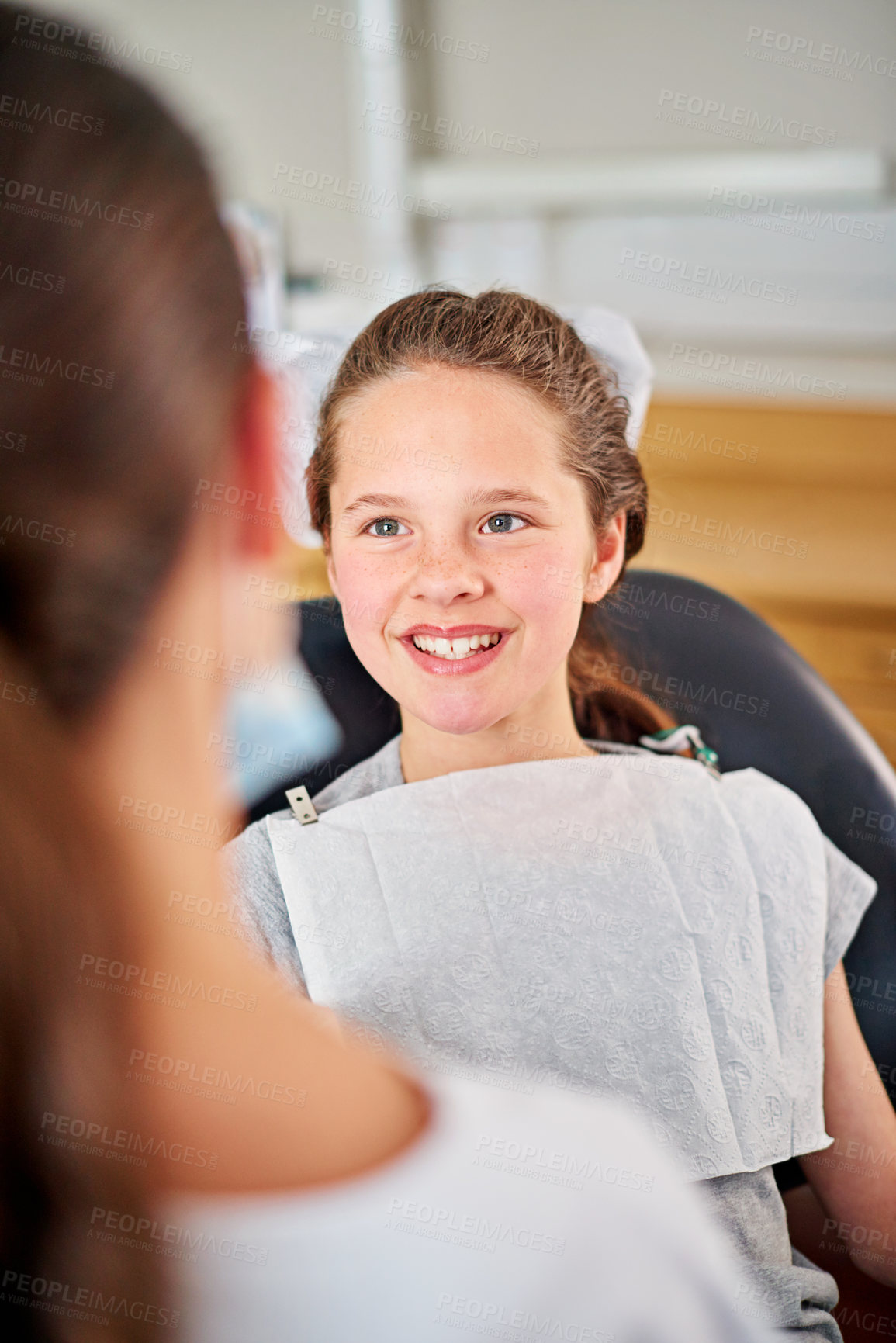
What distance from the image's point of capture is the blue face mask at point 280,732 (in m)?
0.83

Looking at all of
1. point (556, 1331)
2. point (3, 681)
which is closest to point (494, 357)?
point (3, 681)

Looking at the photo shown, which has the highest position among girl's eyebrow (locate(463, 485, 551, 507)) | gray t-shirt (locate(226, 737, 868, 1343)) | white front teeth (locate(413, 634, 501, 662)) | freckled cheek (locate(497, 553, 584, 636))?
girl's eyebrow (locate(463, 485, 551, 507))

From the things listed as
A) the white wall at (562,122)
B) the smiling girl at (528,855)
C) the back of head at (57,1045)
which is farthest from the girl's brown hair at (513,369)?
the white wall at (562,122)

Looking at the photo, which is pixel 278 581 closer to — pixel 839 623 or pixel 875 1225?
pixel 875 1225

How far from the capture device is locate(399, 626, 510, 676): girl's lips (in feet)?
2.52

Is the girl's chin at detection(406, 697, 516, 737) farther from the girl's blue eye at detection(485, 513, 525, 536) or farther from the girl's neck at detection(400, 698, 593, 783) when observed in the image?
the girl's blue eye at detection(485, 513, 525, 536)

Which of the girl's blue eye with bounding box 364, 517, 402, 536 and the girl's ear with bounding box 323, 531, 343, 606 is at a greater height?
the girl's blue eye with bounding box 364, 517, 402, 536

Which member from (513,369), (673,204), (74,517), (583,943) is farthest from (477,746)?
(673,204)

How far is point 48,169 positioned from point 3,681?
0.22 m

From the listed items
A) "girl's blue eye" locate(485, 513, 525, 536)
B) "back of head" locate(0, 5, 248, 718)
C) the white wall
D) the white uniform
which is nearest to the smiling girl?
"girl's blue eye" locate(485, 513, 525, 536)

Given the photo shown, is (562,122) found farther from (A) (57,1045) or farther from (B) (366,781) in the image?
(A) (57,1045)

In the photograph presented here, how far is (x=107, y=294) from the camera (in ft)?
1.63

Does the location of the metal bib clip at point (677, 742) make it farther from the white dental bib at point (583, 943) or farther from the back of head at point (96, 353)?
the back of head at point (96, 353)

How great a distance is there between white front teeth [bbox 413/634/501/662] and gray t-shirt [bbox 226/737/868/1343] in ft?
0.53
